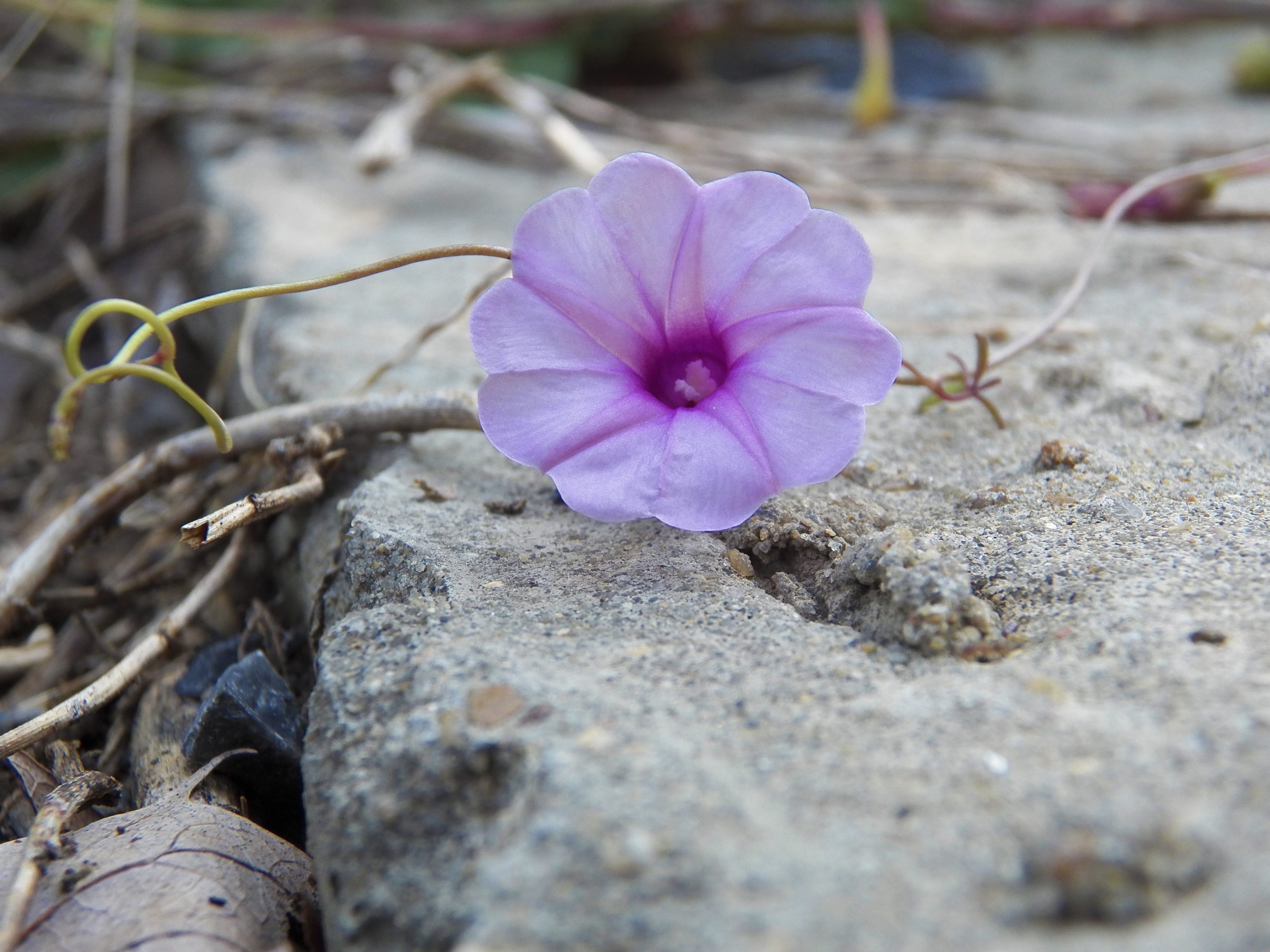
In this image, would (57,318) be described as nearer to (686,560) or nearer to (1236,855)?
(686,560)

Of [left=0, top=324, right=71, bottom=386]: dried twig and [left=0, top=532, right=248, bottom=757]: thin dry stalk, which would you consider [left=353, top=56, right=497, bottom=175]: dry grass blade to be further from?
[left=0, top=532, right=248, bottom=757]: thin dry stalk

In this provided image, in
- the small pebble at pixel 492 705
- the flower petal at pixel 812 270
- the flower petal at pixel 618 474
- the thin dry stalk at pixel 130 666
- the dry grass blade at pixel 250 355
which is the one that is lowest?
the thin dry stalk at pixel 130 666

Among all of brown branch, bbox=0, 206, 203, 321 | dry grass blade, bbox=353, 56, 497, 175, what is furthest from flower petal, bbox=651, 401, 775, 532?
brown branch, bbox=0, 206, 203, 321

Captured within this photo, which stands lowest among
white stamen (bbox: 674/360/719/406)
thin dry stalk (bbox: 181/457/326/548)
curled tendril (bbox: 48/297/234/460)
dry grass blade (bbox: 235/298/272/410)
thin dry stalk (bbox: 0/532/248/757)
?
thin dry stalk (bbox: 0/532/248/757)

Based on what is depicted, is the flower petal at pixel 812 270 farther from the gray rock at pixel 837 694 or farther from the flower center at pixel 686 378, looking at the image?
the gray rock at pixel 837 694

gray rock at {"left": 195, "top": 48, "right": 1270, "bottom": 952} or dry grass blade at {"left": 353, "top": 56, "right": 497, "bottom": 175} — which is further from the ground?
dry grass blade at {"left": 353, "top": 56, "right": 497, "bottom": 175}

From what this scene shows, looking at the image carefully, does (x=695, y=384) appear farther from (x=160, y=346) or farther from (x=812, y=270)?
(x=160, y=346)

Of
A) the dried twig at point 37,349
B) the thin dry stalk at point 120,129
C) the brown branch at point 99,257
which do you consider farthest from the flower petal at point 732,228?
the thin dry stalk at point 120,129
